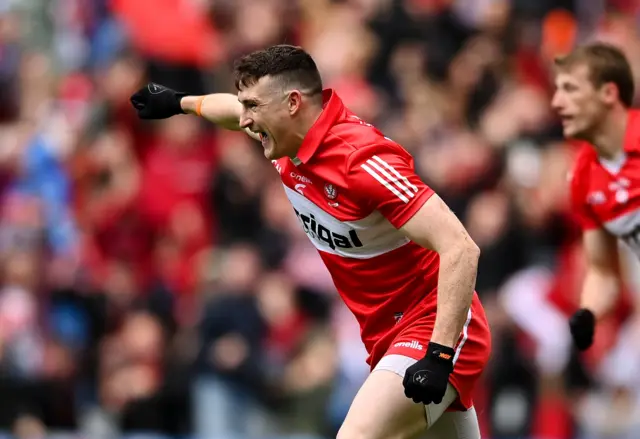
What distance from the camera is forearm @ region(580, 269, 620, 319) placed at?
25.7ft

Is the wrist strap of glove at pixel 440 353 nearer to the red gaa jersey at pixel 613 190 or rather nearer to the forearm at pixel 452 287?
the forearm at pixel 452 287

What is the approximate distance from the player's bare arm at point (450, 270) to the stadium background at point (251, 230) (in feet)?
14.8

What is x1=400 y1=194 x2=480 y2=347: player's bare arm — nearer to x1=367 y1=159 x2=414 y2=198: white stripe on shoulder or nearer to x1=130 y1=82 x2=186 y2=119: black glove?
x1=367 y1=159 x2=414 y2=198: white stripe on shoulder

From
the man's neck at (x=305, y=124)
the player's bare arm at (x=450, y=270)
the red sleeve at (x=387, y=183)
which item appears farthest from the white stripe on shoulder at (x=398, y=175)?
the man's neck at (x=305, y=124)

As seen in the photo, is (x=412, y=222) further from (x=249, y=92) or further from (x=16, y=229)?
(x=16, y=229)

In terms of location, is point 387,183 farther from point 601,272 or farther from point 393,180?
point 601,272

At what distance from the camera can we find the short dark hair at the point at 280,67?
20.8ft

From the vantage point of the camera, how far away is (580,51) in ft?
25.4

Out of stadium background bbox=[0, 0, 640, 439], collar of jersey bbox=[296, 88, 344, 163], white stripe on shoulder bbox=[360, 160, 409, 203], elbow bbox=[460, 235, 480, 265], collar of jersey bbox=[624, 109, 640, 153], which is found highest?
Answer: collar of jersey bbox=[296, 88, 344, 163]

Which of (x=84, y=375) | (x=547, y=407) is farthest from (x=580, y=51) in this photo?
(x=84, y=375)

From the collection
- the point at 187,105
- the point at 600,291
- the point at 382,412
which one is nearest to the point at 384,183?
the point at 382,412

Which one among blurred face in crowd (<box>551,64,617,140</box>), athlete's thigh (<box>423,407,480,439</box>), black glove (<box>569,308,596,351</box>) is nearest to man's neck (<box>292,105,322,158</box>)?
athlete's thigh (<box>423,407,480,439</box>)

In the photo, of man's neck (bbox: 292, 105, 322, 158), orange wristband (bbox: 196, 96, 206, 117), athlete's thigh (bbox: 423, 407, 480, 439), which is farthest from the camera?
orange wristband (bbox: 196, 96, 206, 117)

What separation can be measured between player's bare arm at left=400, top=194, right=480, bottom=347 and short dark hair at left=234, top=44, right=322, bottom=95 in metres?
0.90
